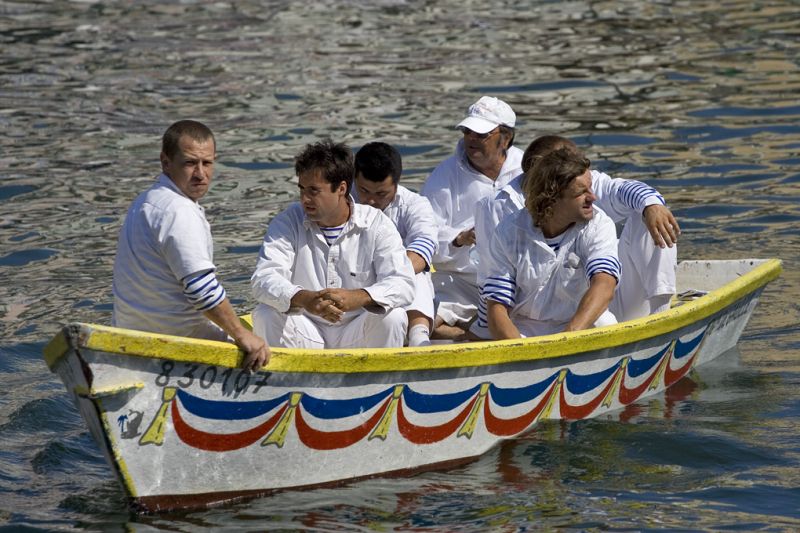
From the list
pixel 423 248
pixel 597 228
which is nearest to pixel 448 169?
pixel 423 248

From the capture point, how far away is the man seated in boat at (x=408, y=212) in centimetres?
777

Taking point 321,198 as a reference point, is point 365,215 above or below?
below

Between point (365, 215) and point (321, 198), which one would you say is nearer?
point (321, 198)

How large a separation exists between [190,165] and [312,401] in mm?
1278

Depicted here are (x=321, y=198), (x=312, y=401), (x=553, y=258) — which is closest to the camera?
(x=312, y=401)

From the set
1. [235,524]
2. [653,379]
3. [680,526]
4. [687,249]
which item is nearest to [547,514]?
[680,526]

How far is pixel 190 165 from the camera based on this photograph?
6.28 meters

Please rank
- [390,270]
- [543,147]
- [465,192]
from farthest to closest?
[465,192] < [543,147] < [390,270]

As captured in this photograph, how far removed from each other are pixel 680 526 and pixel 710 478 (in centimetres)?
72

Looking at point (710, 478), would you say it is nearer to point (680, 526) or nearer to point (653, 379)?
point (680, 526)

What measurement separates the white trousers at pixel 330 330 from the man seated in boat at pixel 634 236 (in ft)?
2.52

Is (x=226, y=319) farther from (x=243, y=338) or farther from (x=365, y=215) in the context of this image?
(x=365, y=215)

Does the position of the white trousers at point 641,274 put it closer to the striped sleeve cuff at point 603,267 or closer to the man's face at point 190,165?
the striped sleeve cuff at point 603,267

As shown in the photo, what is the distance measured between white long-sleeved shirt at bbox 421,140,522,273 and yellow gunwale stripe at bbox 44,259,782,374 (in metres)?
1.41
